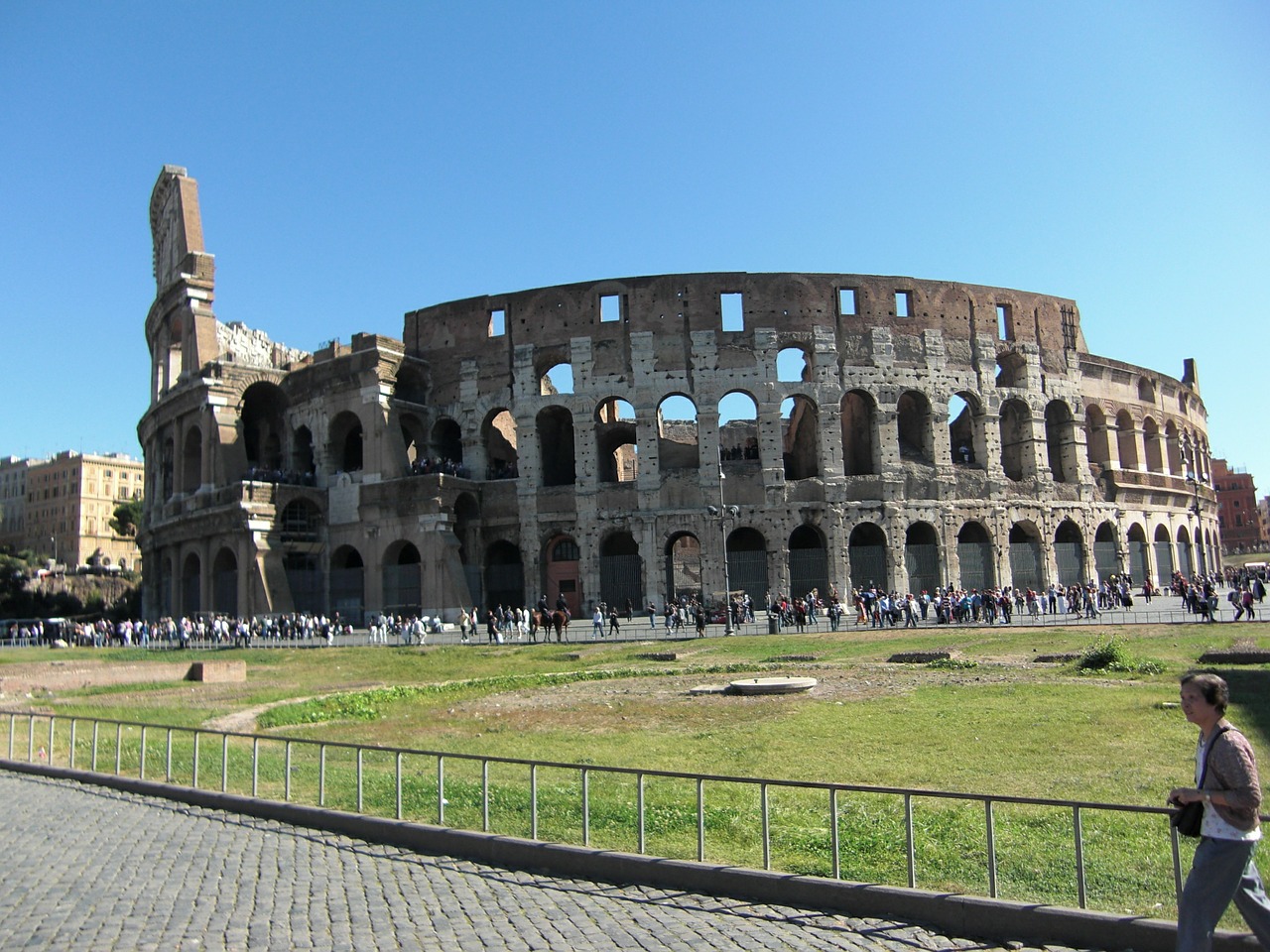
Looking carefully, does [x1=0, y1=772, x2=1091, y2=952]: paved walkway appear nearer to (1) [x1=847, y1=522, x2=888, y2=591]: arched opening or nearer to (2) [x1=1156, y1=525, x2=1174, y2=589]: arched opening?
(1) [x1=847, y1=522, x2=888, y2=591]: arched opening

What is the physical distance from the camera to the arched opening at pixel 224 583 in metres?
39.9

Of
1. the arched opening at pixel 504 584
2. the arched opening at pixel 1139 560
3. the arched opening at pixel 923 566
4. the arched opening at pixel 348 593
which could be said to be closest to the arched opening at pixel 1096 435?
the arched opening at pixel 1139 560

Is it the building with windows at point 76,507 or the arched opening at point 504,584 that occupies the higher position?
the building with windows at point 76,507

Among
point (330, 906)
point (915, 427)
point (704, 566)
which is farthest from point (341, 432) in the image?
point (330, 906)

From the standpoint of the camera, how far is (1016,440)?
42125mm

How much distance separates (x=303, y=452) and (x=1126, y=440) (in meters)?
38.6

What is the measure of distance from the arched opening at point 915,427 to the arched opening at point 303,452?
85.5ft

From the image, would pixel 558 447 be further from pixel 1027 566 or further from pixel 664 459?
pixel 1027 566

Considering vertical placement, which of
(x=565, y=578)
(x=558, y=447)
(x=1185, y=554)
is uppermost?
(x=558, y=447)

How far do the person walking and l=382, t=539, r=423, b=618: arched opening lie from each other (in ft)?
117

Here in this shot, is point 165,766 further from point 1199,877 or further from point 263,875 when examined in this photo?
point 1199,877

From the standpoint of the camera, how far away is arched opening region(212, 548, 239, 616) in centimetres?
3994

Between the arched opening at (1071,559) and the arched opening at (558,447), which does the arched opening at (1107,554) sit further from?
the arched opening at (558,447)

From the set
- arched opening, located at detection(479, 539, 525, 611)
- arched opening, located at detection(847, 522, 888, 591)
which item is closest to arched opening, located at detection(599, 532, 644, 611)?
arched opening, located at detection(479, 539, 525, 611)
